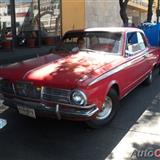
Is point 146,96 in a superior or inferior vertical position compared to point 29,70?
inferior

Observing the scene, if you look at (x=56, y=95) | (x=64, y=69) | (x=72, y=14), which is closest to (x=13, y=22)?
(x=72, y=14)

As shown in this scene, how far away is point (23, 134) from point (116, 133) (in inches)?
55.6

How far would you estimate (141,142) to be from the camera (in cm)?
486

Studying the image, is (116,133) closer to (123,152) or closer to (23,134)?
(123,152)

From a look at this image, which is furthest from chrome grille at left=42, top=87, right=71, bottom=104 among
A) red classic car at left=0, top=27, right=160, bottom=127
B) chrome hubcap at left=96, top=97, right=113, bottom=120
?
chrome hubcap at left=96, top=97, right=113, bottom=120

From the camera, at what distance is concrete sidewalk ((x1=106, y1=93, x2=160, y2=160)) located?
4434 mm

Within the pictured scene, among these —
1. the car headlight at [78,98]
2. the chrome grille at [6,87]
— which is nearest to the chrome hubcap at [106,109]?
the car headlight at [78,98]

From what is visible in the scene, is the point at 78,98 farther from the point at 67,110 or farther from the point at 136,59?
the point at 136,59

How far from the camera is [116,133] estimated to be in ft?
17.0

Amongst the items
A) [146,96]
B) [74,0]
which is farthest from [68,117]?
[74,0]

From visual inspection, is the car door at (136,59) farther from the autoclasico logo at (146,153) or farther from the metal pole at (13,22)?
the metal pole at (13,22)

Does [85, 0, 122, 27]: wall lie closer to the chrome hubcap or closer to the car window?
the car window

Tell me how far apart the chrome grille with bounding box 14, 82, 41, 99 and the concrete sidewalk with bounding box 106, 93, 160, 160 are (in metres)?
1.38

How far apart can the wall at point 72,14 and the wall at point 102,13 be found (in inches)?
16.6
